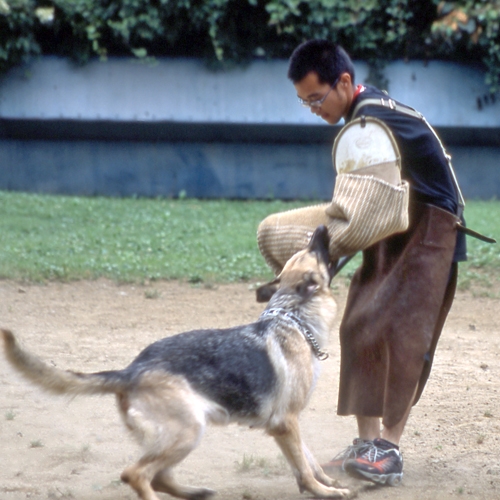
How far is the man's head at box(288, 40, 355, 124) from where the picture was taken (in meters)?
3.55

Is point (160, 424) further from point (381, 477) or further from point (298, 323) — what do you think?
point (381, 477)

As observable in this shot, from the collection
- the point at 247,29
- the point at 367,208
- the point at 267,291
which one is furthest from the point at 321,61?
the point at 247,29

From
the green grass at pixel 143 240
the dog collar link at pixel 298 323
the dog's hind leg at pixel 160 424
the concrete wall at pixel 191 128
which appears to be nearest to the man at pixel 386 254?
the dog collar link at pixel 298 323

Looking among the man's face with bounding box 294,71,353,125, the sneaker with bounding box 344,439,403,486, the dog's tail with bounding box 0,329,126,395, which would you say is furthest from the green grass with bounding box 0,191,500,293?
the dog's tail with bounding box 0,329,126,395

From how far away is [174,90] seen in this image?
44.2 feet

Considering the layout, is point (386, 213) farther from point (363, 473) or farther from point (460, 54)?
point (460, 54)

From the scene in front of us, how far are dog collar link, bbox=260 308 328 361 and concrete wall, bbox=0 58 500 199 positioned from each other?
10.1 meters

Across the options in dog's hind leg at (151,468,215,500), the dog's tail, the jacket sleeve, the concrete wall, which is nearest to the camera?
the dog's tail

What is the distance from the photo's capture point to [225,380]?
3418 mm

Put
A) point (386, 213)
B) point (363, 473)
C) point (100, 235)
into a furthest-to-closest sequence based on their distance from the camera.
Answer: point (100, 235) → point (363, 473) → point (386, 213)

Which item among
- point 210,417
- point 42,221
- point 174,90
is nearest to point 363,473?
point 210,417

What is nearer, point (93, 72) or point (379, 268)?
point (379, 268)

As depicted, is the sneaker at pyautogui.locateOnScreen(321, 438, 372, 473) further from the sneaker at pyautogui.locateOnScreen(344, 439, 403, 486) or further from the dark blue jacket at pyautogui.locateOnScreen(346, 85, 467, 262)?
the dark blue jacket at pyautogui.locateOnScreen(346, 85, 467, 262)

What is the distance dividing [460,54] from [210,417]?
1185 centimetres
